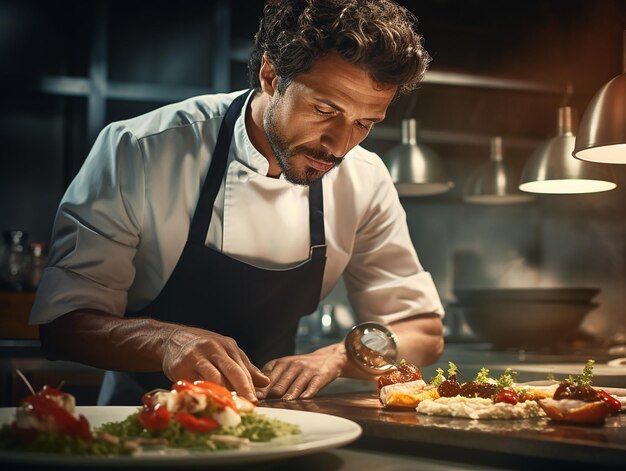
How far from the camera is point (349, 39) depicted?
1933 millimetres

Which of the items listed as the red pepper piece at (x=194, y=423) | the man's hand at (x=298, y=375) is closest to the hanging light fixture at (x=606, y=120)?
the man's hand at (x=298, y=375)

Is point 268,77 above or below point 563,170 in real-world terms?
above

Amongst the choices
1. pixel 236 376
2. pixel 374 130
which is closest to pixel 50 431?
pixel 236 376

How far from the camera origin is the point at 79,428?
1.06 meters

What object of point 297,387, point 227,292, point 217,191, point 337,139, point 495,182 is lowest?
point 297,387

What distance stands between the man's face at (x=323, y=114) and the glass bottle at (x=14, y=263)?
219cm

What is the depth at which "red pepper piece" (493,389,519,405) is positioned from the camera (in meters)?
1.51

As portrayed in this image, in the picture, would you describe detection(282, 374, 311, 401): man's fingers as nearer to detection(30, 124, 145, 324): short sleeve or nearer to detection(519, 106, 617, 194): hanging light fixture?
detection(30, 124, 145, 324): short sleeve

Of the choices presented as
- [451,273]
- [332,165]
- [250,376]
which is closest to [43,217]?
[451,273]

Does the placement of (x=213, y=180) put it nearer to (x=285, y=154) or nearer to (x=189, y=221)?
(x=189, y=221)

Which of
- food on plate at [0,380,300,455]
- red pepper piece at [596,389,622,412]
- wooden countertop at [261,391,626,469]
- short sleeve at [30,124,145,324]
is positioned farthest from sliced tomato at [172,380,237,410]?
short sleeve at [30,124,145,324]

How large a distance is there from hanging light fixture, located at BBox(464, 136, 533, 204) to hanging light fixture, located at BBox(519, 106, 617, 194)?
111cm

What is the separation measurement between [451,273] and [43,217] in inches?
97.6

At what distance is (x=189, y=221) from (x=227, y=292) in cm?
21
